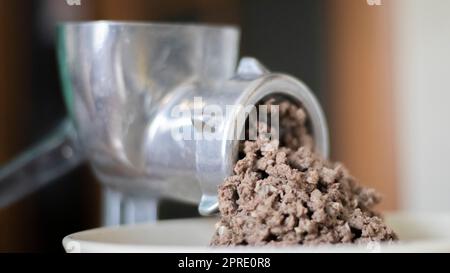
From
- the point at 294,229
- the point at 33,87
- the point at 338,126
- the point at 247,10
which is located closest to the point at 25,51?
the point at 33,87

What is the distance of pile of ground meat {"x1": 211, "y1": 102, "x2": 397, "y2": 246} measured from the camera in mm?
451

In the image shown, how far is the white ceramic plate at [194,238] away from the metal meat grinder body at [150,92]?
3 cm

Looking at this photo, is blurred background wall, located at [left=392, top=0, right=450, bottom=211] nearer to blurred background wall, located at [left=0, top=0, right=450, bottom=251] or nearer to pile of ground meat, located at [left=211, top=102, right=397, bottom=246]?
blurred background wall, located at [left=0, top=0, right=450, bottom=251]

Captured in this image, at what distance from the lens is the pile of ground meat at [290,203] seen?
451mm

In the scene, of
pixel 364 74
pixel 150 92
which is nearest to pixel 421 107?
pixel 364 74

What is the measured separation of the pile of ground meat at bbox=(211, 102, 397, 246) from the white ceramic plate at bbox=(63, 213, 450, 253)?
0.03 meters

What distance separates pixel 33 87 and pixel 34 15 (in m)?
0.10

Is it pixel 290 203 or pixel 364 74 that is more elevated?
pixel 364 74

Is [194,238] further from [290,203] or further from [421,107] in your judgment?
[421,107]

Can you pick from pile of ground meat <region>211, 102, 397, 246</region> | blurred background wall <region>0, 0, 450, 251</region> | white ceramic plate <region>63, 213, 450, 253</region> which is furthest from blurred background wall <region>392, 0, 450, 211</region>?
pile of ground meat <region>211, 102, 397, 246</region>

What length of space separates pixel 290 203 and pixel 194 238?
0.48 ft

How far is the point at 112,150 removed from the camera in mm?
614

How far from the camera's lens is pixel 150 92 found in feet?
1.98

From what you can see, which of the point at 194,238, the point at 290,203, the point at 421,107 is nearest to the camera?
the point at 290,203
